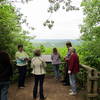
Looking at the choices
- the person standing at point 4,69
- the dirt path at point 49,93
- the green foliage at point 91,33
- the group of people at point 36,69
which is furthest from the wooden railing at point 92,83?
the person standing at point 4,69

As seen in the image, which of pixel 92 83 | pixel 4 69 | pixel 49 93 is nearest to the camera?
pixel 4 69

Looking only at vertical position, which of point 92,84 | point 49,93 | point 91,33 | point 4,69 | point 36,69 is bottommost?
point 49,93

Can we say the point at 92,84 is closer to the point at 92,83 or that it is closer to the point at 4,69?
the point at 92,83

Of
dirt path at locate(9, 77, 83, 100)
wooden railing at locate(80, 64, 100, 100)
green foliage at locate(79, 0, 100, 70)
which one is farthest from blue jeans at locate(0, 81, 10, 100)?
green foliage at locate(79, 0, 100, 70)

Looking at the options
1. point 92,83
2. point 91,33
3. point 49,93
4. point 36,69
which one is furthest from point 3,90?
point 91,33

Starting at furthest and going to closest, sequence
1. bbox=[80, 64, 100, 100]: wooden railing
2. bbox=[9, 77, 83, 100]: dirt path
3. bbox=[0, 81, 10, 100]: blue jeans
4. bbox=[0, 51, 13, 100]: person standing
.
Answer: bbox=[9, 77, 83, 100]: dirt path
bbox=[80, 64, 100, 100]: wooden railing
bbox=[0, 81, 10, 100]: blue jeans
bbox=[0, 51, 13, 100]: person standing

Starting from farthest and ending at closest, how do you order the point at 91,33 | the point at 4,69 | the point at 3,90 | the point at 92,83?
the point at 91,33
the point at 92,83
the point at 3,90
the point at 4,69

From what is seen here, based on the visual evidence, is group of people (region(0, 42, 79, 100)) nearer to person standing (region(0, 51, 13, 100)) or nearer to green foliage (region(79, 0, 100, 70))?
person standing (region(0, 51, 13, 100))

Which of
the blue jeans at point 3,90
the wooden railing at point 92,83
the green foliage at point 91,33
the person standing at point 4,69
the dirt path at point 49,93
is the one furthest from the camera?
the green foliage at point 91,33

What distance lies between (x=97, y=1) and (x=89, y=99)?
4.39 m

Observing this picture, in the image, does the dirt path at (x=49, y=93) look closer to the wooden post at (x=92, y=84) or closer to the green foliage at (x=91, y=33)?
the wooden post at (x=92, y=84)

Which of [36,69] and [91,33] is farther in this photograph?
[91,33]

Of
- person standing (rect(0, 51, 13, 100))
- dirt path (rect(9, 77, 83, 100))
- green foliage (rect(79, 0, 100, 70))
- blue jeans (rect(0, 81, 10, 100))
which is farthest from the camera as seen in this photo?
green foliage (rect(79, 0, 100, 70))

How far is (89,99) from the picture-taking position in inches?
257
